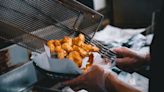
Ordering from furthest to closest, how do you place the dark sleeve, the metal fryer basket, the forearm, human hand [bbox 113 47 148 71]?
human hand [bbox 113 47 148 71], the metal fryer basket, the forearm, the dark sleeve

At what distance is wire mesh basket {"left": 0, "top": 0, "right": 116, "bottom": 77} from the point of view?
3.06 ft

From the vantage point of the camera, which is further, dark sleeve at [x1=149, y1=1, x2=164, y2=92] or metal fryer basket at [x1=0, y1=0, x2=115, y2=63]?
Answer: metal fryer basket at [x1=0, y1=0, x2=115, y2=63]

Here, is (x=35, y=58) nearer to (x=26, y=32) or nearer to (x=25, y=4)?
(x=26, y=32)

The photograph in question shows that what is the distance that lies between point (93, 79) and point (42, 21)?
1.06 feet

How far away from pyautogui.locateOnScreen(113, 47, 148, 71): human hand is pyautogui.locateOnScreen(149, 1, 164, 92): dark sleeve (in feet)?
1.39

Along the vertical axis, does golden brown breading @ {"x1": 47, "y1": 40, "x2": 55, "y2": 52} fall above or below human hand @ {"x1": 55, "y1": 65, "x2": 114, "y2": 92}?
above

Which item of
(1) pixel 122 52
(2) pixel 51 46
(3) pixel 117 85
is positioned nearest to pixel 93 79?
(3) pixel 117 85

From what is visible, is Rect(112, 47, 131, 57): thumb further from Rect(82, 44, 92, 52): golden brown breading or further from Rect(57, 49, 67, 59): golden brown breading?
Rect(57, 49, 67, 59): golden brown breading

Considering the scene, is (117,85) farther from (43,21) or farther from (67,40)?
(43,21)

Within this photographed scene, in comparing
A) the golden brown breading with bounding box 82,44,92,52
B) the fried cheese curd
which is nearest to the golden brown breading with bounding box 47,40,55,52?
the fried cheese curd

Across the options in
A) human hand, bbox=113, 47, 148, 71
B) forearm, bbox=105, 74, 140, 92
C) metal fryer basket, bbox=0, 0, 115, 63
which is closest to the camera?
forearm, bbox=105, 74, 140, 92

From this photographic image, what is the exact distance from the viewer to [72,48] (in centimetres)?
97

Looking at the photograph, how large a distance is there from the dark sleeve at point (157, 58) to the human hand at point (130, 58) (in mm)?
424

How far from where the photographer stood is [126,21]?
1917mm
